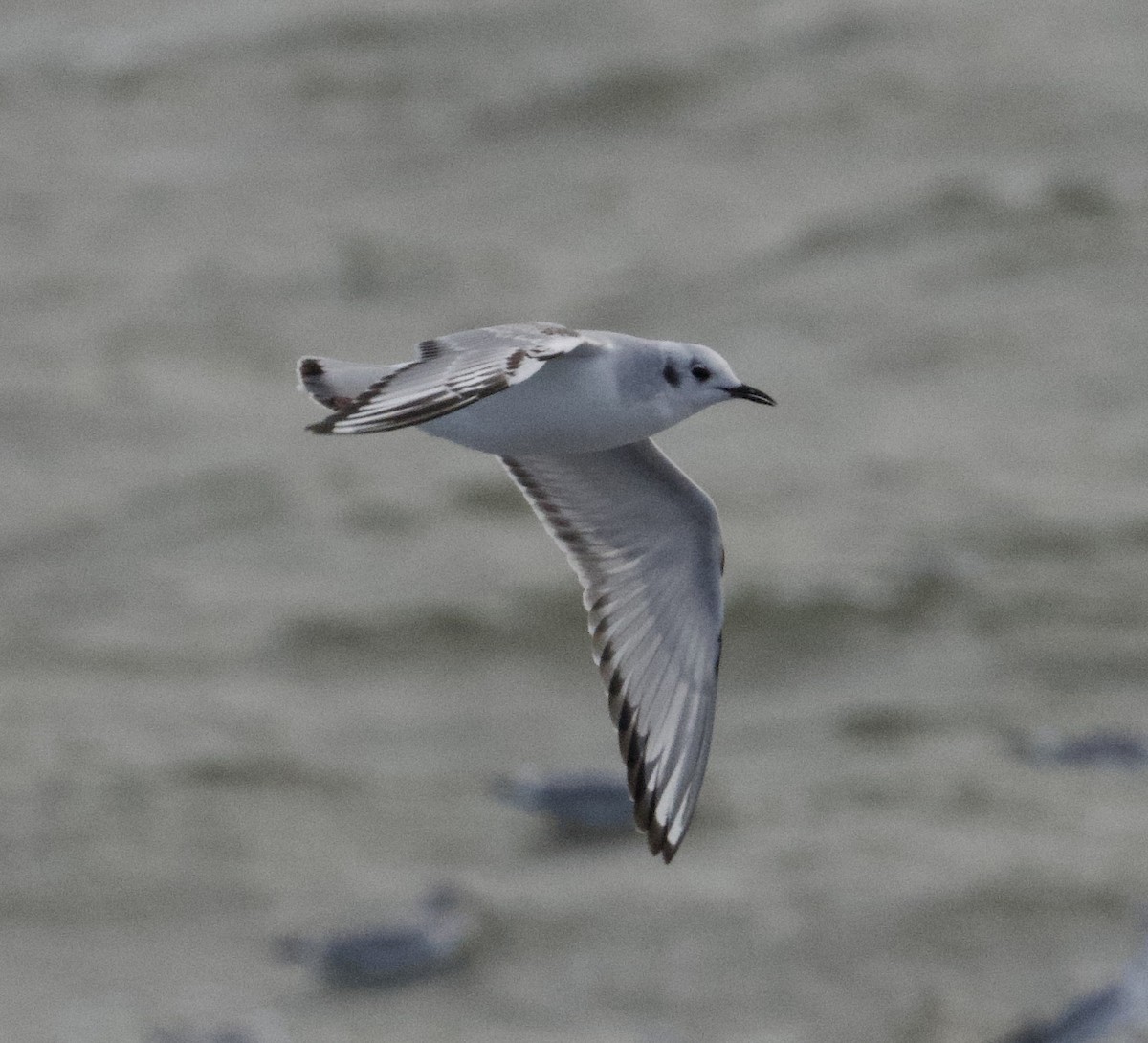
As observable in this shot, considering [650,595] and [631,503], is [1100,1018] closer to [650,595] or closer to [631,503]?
[650,595]

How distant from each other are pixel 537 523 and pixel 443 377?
1167 cm

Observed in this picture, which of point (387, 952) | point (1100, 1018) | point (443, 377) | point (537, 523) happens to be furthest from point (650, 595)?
point (537, 523)

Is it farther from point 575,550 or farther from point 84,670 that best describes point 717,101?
point 575,550

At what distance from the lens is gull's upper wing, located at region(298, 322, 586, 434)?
4363mm

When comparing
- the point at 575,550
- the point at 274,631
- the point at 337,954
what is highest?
the point at 575,550

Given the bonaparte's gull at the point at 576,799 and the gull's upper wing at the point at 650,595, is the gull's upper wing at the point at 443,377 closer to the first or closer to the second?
the gull's upper wing at the point at 650,595

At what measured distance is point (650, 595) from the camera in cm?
600

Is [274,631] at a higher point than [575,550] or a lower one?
lower

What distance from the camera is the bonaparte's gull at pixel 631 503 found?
5.05 meters

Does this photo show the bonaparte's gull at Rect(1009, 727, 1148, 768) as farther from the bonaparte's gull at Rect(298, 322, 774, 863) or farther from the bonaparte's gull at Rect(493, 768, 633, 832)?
the bonaparte's gull at Rect(298, 322, 774, 863)

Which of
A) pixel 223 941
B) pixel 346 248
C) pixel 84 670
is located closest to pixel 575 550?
pixel 223 941

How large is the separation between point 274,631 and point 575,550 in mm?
9212

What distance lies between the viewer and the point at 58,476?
16.9m

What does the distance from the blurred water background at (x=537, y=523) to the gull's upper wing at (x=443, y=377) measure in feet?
19.2
